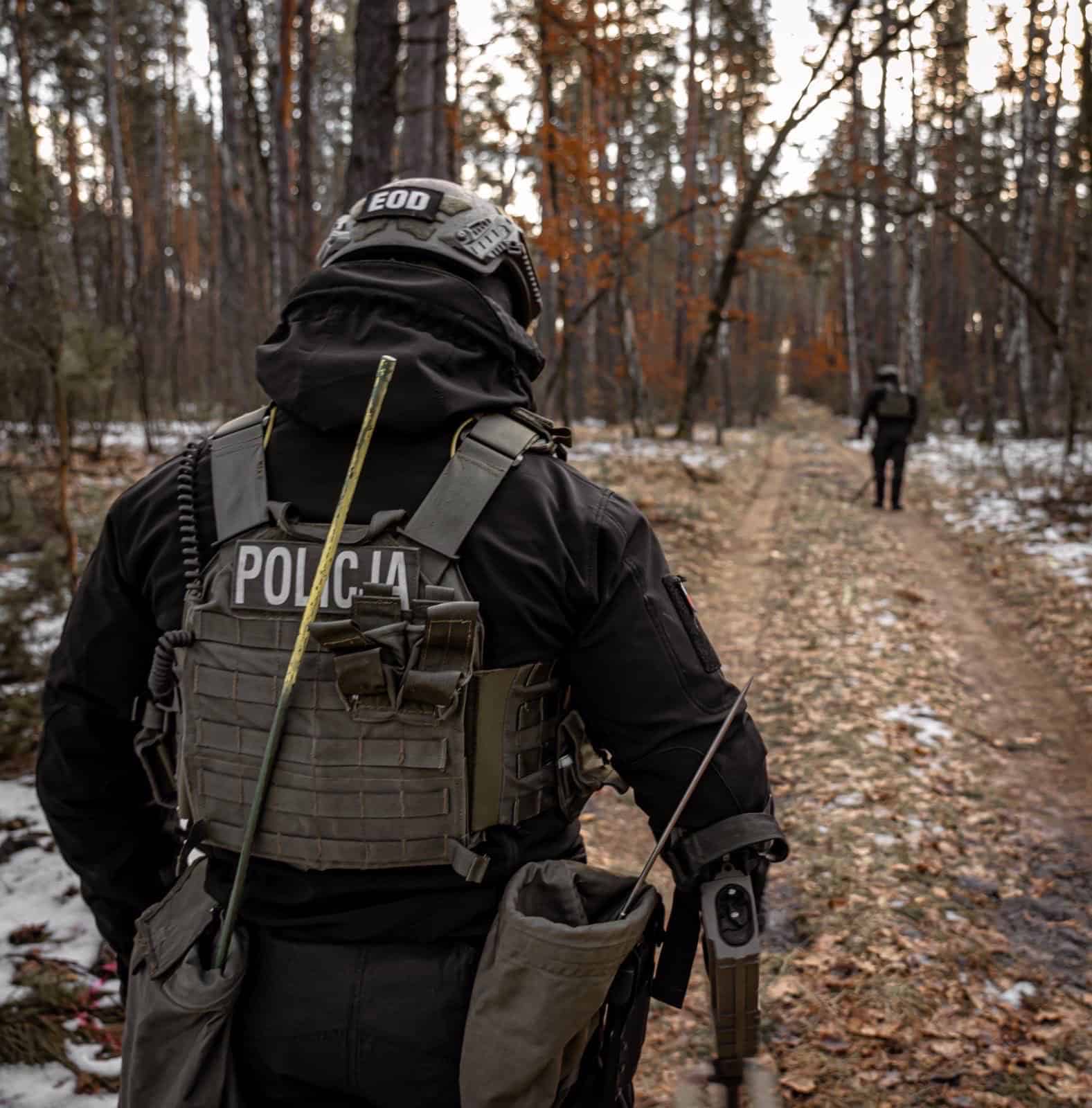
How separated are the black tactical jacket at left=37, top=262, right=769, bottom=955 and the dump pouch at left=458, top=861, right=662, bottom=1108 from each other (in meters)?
0.13

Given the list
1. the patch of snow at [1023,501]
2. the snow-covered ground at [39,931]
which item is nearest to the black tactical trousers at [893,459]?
the patch of snow at [1023,501]

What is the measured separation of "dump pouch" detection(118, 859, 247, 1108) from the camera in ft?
4.75

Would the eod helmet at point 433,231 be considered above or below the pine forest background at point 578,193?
below

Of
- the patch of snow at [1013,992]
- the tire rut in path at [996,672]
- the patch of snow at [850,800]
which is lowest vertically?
the patch of snow at [1013,992]

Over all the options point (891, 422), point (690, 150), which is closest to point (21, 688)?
point (891, 422)

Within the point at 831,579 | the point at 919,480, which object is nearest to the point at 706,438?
the point at 919,480

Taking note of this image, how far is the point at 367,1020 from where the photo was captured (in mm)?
1464

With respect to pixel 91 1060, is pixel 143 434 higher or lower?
higher

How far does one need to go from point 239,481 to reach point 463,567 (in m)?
0.44

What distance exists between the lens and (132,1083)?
147cm

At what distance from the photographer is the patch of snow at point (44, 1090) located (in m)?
2.59

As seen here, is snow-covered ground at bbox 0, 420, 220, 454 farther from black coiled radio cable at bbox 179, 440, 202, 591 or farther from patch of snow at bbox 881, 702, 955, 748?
black coiled radio cable at bbox 179, 440, 202, 591

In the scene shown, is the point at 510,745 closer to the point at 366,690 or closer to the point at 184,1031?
the point at 366,690

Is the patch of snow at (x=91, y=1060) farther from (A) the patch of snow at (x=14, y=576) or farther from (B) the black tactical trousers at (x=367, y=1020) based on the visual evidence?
(A) the patch of snow at (x=14, y=576)
